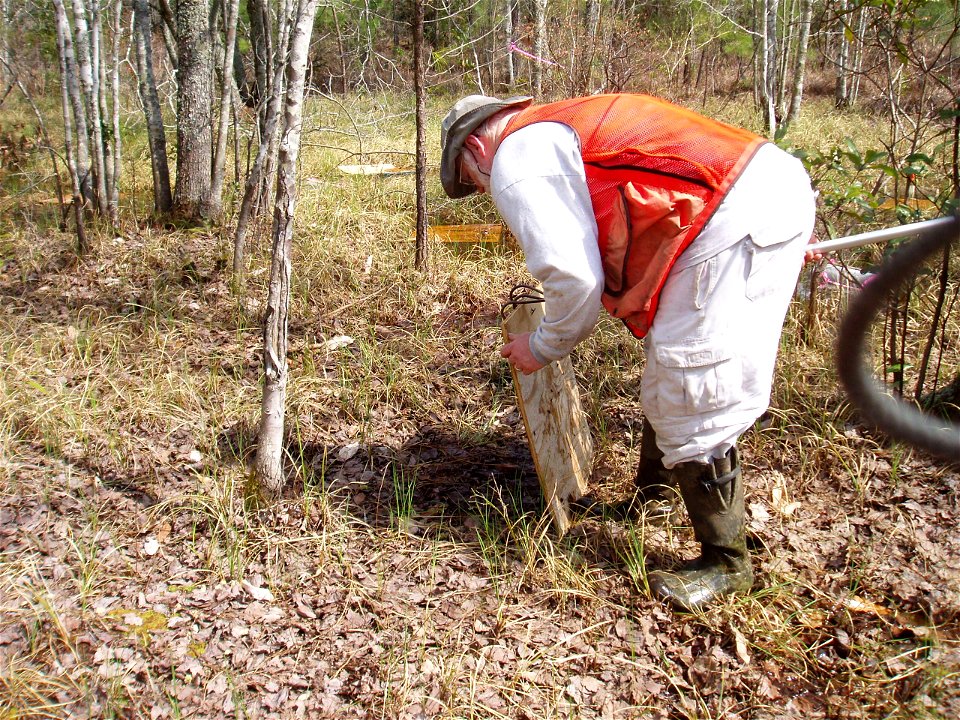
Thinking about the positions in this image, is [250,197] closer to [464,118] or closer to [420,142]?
[420,142]

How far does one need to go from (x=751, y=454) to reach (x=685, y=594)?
3.23 ft

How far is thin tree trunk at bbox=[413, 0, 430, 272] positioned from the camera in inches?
163

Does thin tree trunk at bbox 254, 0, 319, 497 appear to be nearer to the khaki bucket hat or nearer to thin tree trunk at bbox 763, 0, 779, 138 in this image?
the khaki bucket hat

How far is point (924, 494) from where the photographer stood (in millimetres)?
2902

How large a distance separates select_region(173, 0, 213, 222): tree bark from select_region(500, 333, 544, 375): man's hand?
12.7 ft

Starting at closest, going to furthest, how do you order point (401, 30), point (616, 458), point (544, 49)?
point (616, 458) → point (544, 49) → point (401, 30)

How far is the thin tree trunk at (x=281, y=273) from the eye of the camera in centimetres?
239

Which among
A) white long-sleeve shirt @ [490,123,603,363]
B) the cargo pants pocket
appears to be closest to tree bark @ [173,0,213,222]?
white long-sleeve shirt @ [490,123,603,363]

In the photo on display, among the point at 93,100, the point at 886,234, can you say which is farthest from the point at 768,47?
the point at 886,234

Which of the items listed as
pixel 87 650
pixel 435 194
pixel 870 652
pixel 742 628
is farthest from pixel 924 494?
pixel 435 194

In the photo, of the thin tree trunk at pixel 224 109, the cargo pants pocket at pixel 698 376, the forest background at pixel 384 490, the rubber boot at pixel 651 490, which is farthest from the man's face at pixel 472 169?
the thin tree trunk at pixel 224 109

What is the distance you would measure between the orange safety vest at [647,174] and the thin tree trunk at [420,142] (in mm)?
2320

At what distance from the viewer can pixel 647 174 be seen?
6.31ft

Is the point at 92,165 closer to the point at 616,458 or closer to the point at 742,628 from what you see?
the point at 616,458
